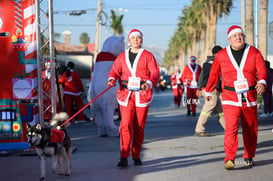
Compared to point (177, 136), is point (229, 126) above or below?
above

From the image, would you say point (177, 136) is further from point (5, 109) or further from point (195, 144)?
point (5, 109)

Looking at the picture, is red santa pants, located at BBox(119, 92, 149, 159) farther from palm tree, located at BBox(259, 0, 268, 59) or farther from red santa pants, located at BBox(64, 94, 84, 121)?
palm tree, located at BBox(259, 0, 268, 59)

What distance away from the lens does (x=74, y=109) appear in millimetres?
17844

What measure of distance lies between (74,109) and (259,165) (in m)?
10.4

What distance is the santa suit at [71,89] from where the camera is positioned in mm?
17141

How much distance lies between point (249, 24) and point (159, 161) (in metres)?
20.4

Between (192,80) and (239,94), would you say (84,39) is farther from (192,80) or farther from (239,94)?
(239,94)

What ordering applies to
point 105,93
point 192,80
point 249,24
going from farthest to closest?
point 249,24 → point 192,80 → point 105,93

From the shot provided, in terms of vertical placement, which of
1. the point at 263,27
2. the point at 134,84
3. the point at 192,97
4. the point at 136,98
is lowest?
the point at 192,97

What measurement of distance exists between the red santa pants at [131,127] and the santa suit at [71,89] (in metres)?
8.90

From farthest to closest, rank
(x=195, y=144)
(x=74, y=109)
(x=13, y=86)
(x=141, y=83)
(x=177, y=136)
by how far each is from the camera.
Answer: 1. (x=74, y=109)
2. (x=177, y=136)
3. (x=195, y=144)
4. (x=13, y=86)
5. (x=141, y=83)

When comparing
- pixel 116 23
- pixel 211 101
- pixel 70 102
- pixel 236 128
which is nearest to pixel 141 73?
pixel 236 128

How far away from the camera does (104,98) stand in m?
12.4

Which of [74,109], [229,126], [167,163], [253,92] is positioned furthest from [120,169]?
[74,109]
